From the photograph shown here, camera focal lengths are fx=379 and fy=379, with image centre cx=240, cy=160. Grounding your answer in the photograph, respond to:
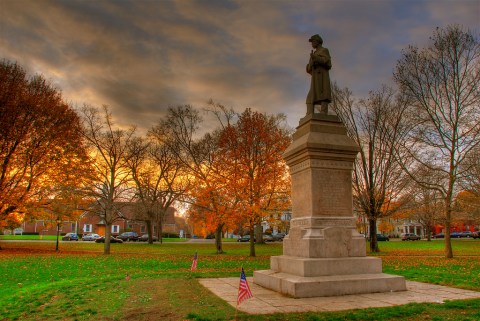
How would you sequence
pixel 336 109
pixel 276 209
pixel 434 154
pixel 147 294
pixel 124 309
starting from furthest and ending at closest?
pixel 336 109
pixel 276 209
pixel 434 154
pixel 147 294
pixel 124 309

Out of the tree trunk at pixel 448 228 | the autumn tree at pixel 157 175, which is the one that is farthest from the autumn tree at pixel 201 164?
the tree trunk at pixel 448 228

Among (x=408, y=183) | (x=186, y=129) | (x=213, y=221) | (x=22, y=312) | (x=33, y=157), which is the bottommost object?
(x=22, y=312)

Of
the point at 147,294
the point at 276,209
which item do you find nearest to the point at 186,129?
the point at 276,209

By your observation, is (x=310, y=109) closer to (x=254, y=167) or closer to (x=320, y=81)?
(x=320, y=81)

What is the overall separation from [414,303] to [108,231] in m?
25.7

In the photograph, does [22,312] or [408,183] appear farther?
A: [408,183]

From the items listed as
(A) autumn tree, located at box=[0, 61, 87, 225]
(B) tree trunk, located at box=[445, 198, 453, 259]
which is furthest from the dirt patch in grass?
(A) autumn tree, located at box=[0, 61, 87, 225]

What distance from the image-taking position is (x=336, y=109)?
3156cm

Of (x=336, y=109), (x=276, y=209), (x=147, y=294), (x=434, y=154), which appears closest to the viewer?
(x=147, y=294)

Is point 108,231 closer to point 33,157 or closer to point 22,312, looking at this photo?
point 33,157

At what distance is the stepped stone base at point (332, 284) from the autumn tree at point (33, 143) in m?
23.2

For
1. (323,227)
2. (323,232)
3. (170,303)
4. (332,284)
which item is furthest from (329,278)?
(170,303)

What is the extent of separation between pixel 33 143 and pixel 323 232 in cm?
2505

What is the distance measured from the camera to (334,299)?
8.55 meters
